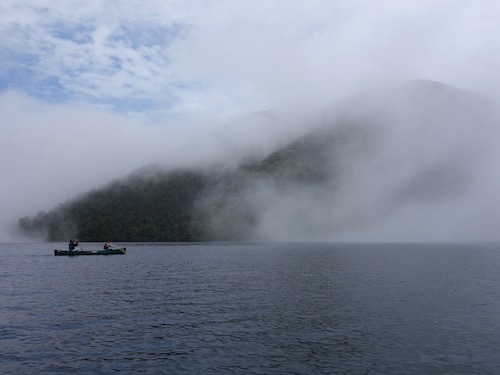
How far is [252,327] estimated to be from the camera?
1756 inches

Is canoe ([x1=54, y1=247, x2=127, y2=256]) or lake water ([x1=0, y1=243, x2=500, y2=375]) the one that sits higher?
canoe ([x1=54, y1=247, x2=127, y2=256])

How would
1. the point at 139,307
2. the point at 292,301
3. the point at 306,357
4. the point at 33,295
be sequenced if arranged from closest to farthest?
the point at 306,357
the point at 139,307
the point at 292,301
the point at 33,295

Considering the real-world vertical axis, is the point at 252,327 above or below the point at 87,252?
below

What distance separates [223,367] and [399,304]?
32.5 m

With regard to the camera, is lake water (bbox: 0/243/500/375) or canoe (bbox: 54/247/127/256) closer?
lake water (bbox: 0/243/500/375)

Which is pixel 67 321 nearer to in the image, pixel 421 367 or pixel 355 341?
pixel 355 341

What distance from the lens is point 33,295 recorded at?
6556 cm

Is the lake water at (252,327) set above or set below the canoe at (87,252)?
below

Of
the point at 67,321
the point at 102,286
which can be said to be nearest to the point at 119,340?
the point at 67,321

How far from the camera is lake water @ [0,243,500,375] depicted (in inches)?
1313

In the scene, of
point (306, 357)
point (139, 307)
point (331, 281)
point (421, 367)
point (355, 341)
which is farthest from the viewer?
point (331, 281)

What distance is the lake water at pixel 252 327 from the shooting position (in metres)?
33.3

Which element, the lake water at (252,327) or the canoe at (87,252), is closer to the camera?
the lake water at (252,327)

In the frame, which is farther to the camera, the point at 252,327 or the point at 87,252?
the point at 87,252
